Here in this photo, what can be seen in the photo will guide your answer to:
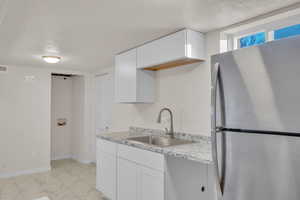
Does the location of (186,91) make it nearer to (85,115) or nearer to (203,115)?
(203,115)

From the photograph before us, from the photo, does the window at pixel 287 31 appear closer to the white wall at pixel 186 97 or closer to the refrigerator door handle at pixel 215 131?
the white wall at pixel 186 97

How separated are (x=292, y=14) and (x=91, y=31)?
2037 mm

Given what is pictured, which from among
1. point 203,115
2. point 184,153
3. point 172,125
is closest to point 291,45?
point 184,153

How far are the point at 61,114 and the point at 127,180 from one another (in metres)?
3.93

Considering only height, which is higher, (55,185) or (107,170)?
(107,170)

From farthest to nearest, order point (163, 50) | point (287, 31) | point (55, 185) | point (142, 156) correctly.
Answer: point (55, 185) < point (163, 50) < point (142, 156) < point (287, 31)

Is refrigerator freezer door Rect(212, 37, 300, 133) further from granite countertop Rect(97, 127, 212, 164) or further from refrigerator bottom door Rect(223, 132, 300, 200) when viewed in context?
granite countertop Rect(97, 127, 212, 164)

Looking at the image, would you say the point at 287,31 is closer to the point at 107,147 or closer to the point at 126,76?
the point at 126,76

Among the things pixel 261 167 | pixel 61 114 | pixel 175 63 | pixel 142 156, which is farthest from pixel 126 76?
pixel 61 114

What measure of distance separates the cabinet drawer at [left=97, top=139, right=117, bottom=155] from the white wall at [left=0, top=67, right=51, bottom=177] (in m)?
2.17

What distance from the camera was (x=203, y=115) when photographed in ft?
8.63

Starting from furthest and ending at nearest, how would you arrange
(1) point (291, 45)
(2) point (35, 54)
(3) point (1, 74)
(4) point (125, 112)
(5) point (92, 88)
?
(5) point (92, 88), (3) point (1, 74), (4) point (125, 112), (2) point (35, 54), (1) point (291, 45)

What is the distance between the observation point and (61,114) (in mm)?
5969


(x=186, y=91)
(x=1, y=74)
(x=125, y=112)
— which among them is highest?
(x=1, y=74)
